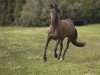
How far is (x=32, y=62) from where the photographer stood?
59.8ft

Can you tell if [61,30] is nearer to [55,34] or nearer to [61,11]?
[55,34]

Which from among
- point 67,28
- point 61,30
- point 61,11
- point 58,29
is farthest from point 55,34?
point 61,11

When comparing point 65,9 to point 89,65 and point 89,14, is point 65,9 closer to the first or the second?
point 89,14

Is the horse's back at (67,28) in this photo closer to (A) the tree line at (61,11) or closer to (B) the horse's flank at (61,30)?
(B) the horse's flank at (61,30)

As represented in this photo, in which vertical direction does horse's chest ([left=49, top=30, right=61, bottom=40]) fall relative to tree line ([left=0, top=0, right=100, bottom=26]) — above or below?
above

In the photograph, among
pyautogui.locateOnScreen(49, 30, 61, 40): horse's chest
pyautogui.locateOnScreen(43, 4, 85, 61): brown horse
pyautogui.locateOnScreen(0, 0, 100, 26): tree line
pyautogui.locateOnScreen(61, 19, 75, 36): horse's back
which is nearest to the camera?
pyautogui.locateOnScreen(43, 4, 85, 61): brown horse

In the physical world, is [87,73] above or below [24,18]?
above

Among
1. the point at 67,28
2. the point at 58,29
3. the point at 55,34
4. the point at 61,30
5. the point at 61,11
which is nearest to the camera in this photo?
the point at 55,34

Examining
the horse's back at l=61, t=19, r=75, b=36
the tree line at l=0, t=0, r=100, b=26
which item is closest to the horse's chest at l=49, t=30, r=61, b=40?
the horse's back at l=61, t=19, r=75, b=36

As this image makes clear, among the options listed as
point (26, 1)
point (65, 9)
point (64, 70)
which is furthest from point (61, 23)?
point (26, 1)

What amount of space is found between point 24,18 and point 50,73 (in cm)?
5994

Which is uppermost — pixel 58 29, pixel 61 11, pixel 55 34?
pixel 58 29

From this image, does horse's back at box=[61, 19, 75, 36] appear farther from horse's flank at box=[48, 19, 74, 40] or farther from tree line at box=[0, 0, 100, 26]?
tree line at box=[0, 0, 100, 26]

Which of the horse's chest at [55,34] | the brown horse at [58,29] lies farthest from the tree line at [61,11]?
the horse's chest at [55,34]
